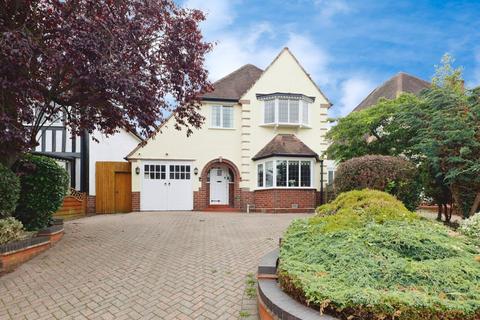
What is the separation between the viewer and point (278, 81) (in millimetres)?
16016

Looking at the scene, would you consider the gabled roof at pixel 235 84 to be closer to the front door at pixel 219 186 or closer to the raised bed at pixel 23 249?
the front door at pixel 219 186

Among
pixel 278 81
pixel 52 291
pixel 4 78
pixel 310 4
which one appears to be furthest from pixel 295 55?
pixel 52 291

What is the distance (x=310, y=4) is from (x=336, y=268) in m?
8.29

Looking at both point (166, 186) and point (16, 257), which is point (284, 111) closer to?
point (166, 186)

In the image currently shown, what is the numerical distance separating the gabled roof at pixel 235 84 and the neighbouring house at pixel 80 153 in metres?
5.02

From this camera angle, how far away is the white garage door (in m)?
15.2

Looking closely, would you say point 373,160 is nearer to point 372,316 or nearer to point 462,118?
point 462,118

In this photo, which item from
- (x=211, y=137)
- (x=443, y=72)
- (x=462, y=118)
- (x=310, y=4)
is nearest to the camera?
(x=462, y=118)

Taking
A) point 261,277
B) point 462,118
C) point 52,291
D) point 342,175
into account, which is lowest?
point 52,291

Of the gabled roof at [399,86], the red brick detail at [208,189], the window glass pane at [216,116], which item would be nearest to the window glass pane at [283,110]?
the window glass pane at [216,116]

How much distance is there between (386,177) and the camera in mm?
7441

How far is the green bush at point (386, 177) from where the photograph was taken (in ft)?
24.5

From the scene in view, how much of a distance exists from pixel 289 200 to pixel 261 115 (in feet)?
15.7

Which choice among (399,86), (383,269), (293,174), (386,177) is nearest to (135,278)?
(383,269)
